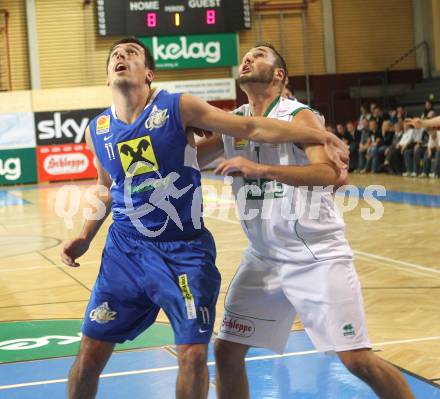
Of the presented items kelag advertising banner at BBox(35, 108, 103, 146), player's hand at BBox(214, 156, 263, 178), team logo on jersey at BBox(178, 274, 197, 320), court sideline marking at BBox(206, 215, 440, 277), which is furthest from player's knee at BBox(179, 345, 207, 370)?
kelag advertising banner at BBox(35, 108, 103, 146)

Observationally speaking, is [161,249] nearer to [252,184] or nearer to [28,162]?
[252,184]

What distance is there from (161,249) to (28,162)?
73.7 feet

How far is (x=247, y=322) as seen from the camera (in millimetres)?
4262

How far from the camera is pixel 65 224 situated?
15234mm

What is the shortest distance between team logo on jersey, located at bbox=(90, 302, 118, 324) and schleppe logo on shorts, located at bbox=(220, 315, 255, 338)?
0.59 metres

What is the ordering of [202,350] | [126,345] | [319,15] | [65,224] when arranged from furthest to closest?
[319,15], [65,224], [126,345], [202,350]

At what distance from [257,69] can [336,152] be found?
0.64 meters

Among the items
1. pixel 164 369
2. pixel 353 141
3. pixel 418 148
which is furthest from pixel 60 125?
pixel 164 369

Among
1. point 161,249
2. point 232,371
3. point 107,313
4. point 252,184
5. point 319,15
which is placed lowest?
point 232,371

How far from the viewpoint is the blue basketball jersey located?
4074mm

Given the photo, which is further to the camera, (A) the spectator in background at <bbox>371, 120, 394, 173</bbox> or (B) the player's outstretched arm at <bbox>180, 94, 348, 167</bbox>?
(A) the spectator in background at <bbox>371, 120, 394, 173</bbox>

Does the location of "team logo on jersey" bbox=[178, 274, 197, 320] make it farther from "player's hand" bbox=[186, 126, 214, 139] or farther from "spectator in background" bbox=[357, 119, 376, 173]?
"spectator in background" bbox=[357, 119, 376, 173]

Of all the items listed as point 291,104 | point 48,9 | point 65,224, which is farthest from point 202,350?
point 48,9

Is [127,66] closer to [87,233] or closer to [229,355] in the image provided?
[87,233]
